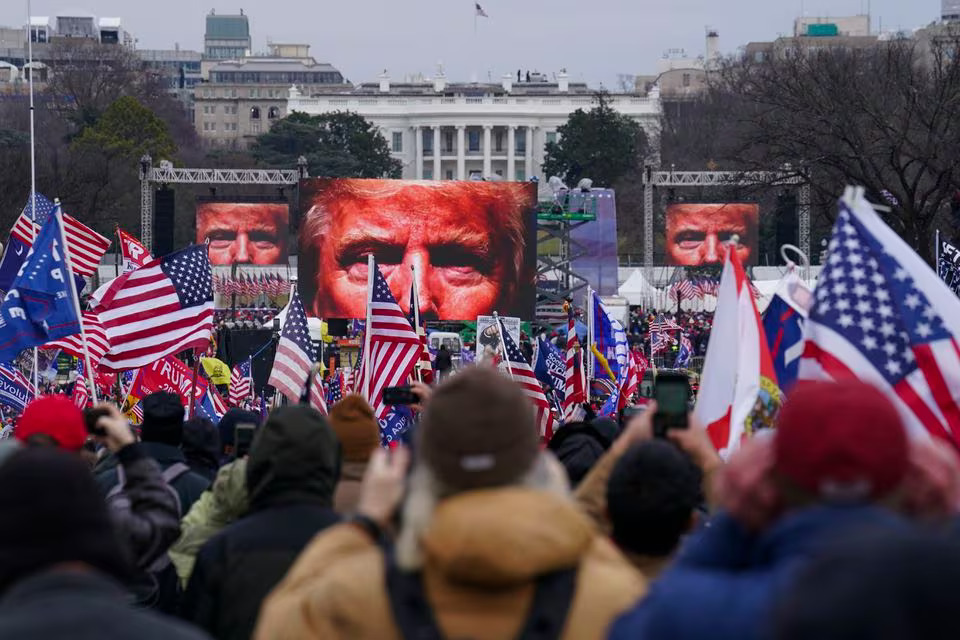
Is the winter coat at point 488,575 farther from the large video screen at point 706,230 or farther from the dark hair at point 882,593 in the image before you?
the large video screen at point 706,230

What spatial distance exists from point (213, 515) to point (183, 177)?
45363mm

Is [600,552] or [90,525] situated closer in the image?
[90,525]

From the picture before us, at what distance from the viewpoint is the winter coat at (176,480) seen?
243 inches

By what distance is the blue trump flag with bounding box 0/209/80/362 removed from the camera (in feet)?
39.5

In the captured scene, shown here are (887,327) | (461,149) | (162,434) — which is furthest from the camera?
(461,149)

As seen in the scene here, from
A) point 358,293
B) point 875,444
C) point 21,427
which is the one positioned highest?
point 875,444

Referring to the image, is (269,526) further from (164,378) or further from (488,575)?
(164,378)

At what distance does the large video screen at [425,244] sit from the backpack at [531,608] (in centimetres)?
4077

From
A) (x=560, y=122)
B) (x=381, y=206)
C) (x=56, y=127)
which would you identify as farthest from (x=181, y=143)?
(x=381, y=206)

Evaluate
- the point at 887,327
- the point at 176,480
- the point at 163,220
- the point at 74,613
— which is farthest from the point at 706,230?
the point at 74,613

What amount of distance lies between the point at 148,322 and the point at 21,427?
7197mm

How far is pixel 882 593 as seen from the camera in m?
2.14

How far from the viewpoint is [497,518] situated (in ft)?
9.28

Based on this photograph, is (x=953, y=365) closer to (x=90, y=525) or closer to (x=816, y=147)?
(x=90, y=525)
